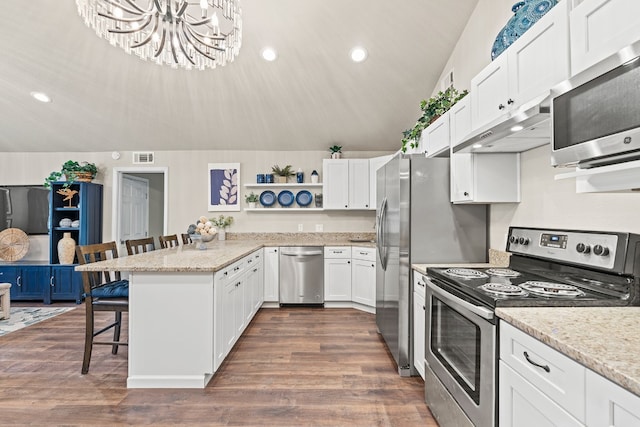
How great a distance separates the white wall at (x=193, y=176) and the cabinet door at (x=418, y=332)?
109 inches

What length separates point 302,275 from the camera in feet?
14.7

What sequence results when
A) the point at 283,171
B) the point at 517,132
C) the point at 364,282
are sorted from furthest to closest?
the point at 283,171, the point at 364,282, the point at 517,132

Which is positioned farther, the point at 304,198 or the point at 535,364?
the point at 304,198

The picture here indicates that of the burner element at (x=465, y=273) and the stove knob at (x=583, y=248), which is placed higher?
the stove knob at (x=583, y=248)

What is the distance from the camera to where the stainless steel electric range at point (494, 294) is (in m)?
1.38

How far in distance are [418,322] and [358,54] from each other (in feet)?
9.30

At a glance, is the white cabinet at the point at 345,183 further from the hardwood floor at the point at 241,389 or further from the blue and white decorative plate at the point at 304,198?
the hardwood floor at the point at 241,389

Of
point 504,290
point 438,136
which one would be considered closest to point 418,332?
point 504,290

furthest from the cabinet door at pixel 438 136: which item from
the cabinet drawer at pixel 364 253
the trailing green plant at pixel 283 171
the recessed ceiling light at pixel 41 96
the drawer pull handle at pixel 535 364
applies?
the recessed ceiling light at pixel 41 96

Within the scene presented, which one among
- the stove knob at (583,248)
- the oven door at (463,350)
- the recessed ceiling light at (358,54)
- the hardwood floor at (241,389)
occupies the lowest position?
the hardwood floor at (241,389)

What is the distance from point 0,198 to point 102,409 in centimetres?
496

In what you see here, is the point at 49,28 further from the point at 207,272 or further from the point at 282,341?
the point at 282,341

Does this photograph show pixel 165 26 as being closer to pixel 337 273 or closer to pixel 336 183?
pixel 336 183

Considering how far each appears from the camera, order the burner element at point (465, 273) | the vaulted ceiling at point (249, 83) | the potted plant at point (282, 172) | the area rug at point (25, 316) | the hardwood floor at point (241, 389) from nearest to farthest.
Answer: the burner element at point (465, 273) → the hardwood floor at point (241, 389) → the vaulted ceiling at point (249, 83) → the area rug at point (25, 316) → the potted plant at point (282, 172)
